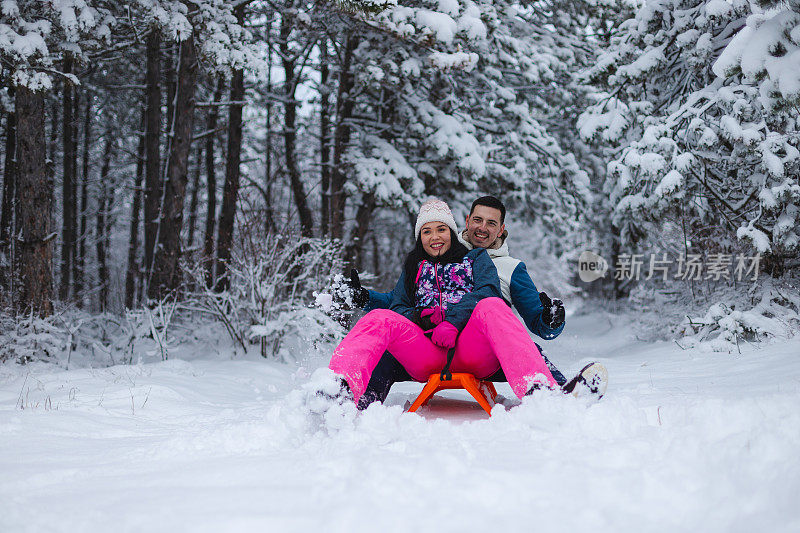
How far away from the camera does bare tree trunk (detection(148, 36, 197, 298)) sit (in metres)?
7.99

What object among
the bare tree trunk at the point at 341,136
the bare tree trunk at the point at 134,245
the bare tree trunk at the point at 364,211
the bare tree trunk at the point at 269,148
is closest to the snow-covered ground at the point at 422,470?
the bare tree trunk at the point at 269,148

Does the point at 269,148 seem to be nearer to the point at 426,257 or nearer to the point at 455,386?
the point at 426,257

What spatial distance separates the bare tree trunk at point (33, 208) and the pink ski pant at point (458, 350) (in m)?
4.95

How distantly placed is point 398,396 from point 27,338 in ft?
13.8

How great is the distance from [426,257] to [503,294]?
1.83 ft

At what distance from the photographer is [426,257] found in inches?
143

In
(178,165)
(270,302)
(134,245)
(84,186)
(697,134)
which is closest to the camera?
(270,302)

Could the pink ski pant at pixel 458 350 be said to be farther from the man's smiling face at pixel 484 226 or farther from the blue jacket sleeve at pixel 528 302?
the man's smiling face at pixel 484 226

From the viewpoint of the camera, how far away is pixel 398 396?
3875 mm

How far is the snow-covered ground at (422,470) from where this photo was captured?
1.51m

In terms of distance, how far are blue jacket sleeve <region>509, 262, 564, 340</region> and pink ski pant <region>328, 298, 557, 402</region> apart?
15.6 inches

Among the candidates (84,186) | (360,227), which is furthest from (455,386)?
(84,186)

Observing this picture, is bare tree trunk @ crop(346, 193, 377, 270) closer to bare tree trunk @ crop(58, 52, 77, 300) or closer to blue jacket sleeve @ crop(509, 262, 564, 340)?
blue jacket sleeve @ crop(509, 262, 564, 340)

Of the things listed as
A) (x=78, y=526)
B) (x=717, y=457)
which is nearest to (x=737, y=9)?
(x=717, y=457)
